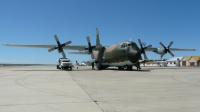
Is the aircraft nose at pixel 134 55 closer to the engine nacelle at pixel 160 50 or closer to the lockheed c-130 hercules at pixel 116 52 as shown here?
the lockheed c-130 hercules at pixel 116 52

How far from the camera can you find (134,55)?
85.1 ft

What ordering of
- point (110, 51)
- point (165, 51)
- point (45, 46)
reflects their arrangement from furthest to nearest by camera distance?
1. point (165, 51)
2. point (45, 46)
3. point (110, 51)

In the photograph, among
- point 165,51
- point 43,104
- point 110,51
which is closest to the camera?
point 43,104

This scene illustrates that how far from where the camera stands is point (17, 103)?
5867 mm

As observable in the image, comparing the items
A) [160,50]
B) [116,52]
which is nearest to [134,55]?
[116,52]

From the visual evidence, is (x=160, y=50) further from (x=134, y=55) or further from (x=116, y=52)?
(x=134, y=55)

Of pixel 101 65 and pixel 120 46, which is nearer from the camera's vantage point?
pixel 120 46

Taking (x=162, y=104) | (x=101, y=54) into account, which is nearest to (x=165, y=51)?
(x=101, y=54)

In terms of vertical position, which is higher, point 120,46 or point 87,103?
point 120,46

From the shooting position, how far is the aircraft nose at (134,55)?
25.9m

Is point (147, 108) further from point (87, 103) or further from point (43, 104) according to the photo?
point (43, 104)

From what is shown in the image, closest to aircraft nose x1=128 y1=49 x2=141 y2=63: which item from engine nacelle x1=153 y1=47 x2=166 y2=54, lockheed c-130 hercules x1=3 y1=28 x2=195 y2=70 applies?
lockheed c-130 hercules x1=3 y1=28 x2=195 y2=70

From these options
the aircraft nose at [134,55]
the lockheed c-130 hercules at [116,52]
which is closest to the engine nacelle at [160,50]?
the lockheed c-130 hercules at [116,52]

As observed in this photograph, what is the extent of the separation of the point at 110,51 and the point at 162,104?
25515 mm
